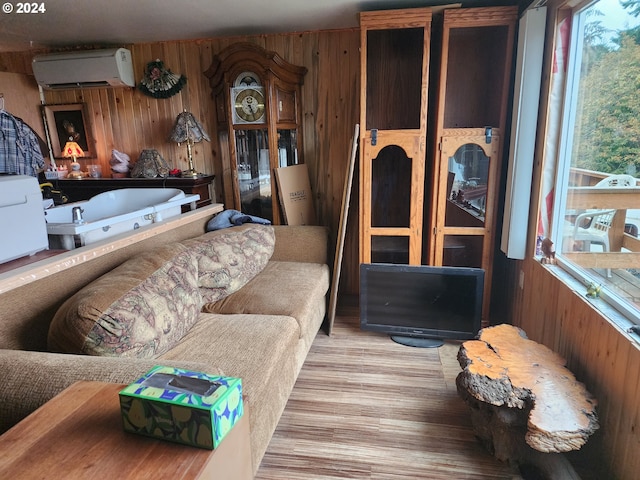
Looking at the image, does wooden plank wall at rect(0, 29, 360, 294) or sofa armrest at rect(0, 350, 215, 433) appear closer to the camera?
sofa armrest at rect(0, 350, 215, 433)

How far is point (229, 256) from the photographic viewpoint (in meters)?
2.28

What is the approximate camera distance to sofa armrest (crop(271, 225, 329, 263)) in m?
2.91

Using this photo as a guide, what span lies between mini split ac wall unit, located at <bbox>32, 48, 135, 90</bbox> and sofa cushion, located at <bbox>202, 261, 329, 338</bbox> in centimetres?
205

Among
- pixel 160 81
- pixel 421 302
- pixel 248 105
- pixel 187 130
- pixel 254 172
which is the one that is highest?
pixel 160 81

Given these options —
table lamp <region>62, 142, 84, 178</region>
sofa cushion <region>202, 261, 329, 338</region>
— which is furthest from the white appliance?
table lamp <region>62, 142, 84, 178</region>

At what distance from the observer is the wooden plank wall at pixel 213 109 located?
3104 millimetres

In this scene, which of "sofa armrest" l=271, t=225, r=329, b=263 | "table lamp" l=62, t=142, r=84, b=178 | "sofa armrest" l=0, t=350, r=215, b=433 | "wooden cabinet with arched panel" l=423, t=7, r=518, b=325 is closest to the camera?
"sofa armrest" l=0, t=350, r=215, b=433

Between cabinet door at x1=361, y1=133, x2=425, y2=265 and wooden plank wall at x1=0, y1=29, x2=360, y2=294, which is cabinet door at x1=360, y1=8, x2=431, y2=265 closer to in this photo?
cabinet door at x1=361, y1=133, x2=425, y2=265

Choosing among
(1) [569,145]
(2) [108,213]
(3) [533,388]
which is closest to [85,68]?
(2) [108,213]

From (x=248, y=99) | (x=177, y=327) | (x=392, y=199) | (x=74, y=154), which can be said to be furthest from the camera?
(x=74, y=154)

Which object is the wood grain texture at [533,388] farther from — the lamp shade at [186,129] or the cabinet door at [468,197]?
the lamp shade at [186,129]

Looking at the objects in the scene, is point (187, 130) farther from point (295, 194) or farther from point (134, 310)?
point (134, 310)

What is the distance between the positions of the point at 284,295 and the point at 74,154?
8.55ft

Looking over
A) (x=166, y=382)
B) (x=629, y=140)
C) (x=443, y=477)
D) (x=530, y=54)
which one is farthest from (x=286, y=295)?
(x=530, y=54)
